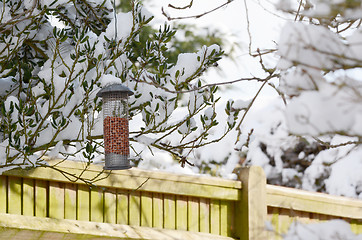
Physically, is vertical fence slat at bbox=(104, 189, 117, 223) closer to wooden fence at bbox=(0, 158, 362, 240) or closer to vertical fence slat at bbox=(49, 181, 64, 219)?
wooden fence at bbox=(0, 158, 362, 240)

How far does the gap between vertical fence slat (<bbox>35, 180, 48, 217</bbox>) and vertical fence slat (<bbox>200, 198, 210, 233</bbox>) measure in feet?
3.98

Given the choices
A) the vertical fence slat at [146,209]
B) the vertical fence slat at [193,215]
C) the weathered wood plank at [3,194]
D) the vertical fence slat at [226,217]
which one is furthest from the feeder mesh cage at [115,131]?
the vertical fence slat at [226,217]

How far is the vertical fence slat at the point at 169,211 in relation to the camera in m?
4.25

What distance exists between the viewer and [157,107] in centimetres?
333

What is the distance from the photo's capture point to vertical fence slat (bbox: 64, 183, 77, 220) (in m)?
3.83

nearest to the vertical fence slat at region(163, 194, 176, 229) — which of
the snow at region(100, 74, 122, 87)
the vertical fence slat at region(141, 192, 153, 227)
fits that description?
the vertical fence slat at region(141, 192, 153, 227)

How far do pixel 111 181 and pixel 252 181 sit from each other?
1195mm

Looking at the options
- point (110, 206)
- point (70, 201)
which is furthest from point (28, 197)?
point (110, 206)

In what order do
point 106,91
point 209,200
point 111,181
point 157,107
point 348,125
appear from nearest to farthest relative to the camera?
point 348,125, point 106,91, point 157,107, point 111,181, point 209,200

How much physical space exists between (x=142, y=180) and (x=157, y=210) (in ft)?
0.86

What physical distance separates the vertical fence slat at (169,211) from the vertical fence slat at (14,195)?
3.47 feet

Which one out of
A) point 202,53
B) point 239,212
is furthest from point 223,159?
point 202,53

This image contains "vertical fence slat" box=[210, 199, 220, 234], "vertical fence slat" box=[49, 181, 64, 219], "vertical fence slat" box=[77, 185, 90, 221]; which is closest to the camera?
"vertical fence slat" box=[49, 181, 64, 219]

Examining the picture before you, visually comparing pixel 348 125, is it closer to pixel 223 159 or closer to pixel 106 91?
pixel 106 91
